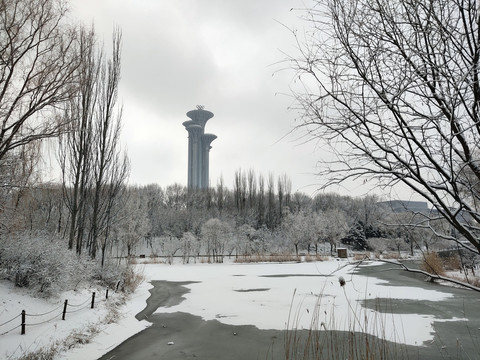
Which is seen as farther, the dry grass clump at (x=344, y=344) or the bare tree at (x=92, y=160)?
the bare tree at (x=92, y=160)

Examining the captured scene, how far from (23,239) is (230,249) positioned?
30.3 meters

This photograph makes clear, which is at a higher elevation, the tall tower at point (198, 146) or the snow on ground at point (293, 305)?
the tall tower at point (198, 146)

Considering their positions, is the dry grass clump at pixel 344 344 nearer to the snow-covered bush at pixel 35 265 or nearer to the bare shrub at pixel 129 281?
the snow-covered bush at pixel 35 265

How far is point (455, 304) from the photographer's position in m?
10.6

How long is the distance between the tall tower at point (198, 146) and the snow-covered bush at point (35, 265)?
106m

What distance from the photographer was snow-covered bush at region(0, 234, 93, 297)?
7883 mm

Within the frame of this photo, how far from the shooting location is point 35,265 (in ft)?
26.2

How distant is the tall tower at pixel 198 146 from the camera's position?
118m

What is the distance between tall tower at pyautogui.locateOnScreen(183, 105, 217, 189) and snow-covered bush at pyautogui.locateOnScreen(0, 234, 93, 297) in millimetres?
106116

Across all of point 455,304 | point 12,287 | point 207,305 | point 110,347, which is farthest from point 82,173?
point 455,304

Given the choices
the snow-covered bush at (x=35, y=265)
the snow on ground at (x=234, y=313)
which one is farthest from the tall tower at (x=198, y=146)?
the snow-covered bush at (x=35, y=265)

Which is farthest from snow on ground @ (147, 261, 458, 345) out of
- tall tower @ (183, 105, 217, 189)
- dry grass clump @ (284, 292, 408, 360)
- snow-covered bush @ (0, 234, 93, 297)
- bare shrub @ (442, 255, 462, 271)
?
tall tower @ (183, 105, 217, 189)

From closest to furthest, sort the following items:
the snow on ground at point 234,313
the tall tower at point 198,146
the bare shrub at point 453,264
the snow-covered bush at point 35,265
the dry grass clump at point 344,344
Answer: the dry grass clump at point 344,344
the snow on ground at point 234,313
the snow-covered bush at point 35,265
the bare shrub at point 453,264
the tall tower at point 198,146

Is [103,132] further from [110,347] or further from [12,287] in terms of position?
[110,347]
